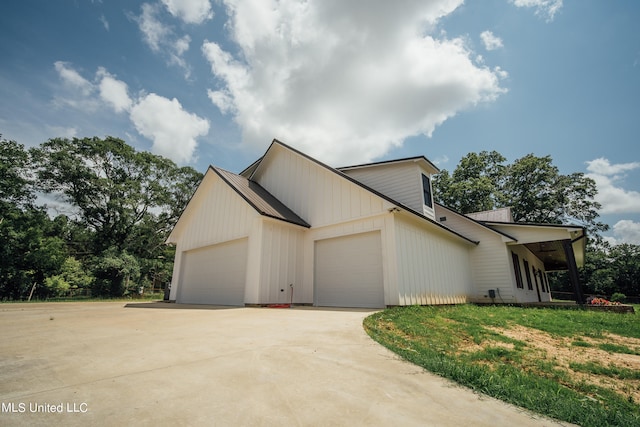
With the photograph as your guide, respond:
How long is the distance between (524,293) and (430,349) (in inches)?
605

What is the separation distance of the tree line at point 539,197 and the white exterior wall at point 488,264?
606 inches

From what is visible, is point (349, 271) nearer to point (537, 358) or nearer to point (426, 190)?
point (426, 190)

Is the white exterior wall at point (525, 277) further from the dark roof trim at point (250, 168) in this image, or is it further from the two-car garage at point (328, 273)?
the dark roof trim at point (250, 168)

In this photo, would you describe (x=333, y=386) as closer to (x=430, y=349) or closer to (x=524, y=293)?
(x=430, y=349)

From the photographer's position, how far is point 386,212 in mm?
8586

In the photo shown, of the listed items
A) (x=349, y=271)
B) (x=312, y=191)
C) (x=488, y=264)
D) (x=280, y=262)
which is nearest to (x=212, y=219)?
(x=280, y=262)

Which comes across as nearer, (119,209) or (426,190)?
(426,190)

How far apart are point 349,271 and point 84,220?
25869mm

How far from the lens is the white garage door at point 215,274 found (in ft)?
33.4

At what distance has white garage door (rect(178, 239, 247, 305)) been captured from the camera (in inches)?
401

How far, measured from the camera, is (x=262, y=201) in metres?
11.0

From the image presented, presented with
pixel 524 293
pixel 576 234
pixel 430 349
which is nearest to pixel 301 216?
pixel 430 349

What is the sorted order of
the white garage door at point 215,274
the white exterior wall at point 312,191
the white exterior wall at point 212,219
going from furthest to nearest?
1. the white exterior wall at point 212,219
2. the white garage door at point 215,274
3. the white exterior wall at point 312,191

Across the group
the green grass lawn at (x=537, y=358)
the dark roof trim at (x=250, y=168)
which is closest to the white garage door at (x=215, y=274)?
the dark roof trim at (x=250, y=168)
